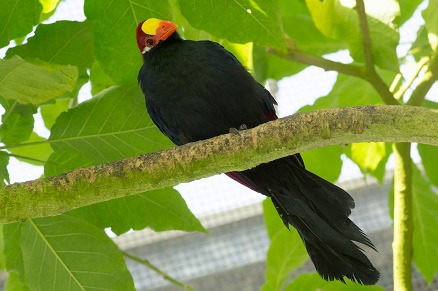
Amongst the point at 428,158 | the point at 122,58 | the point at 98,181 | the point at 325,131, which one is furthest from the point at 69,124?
the point at 428,158

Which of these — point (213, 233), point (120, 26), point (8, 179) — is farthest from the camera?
point (213, 233)

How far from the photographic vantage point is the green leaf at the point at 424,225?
6.73 ft

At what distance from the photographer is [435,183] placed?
1.97m

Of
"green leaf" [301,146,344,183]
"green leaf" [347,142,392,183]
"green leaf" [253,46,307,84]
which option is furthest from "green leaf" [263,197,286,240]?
"green leaf" [253,46,307,84]

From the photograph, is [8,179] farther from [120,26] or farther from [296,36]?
[296,36]

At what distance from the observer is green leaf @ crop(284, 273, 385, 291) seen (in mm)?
1684

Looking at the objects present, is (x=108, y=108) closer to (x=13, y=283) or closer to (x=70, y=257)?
(x=70, y=257)

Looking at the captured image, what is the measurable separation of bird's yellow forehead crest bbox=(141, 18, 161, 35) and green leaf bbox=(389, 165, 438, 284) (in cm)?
91

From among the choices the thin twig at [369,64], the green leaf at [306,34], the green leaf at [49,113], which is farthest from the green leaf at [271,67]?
the green leaf at [49,113]

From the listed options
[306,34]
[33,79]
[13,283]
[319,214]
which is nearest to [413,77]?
[306,34]

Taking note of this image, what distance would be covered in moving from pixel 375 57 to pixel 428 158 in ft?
1.43

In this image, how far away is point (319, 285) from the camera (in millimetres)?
1751

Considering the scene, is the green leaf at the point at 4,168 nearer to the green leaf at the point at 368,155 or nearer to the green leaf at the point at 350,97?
the green leaf at the point at 350,97

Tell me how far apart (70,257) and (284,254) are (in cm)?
59
